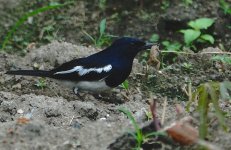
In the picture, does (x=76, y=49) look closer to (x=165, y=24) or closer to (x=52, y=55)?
(x=52, y=55)

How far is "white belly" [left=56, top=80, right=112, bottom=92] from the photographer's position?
5934 millimetres

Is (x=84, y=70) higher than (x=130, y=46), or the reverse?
(x=130, y=46)

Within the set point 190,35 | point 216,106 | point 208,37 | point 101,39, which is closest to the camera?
point 216,106

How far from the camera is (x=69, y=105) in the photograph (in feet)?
17.4

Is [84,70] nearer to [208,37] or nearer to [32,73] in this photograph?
[32,73]

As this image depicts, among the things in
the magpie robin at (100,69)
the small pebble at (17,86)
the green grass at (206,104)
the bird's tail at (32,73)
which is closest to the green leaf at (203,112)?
the green grass at (206,104)

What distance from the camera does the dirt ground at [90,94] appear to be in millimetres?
4078

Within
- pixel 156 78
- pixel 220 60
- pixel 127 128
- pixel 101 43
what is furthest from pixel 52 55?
pixel 127 128

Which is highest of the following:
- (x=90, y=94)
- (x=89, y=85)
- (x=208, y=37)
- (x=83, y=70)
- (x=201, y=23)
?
(x=201, y=23)

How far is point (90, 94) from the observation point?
6352 millimetres

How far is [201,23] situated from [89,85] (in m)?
1.70

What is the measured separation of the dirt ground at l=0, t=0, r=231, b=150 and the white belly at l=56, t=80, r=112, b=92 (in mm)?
107

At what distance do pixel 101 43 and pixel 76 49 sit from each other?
495 millimetres

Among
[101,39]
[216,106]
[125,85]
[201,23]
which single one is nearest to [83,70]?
[125,85]
